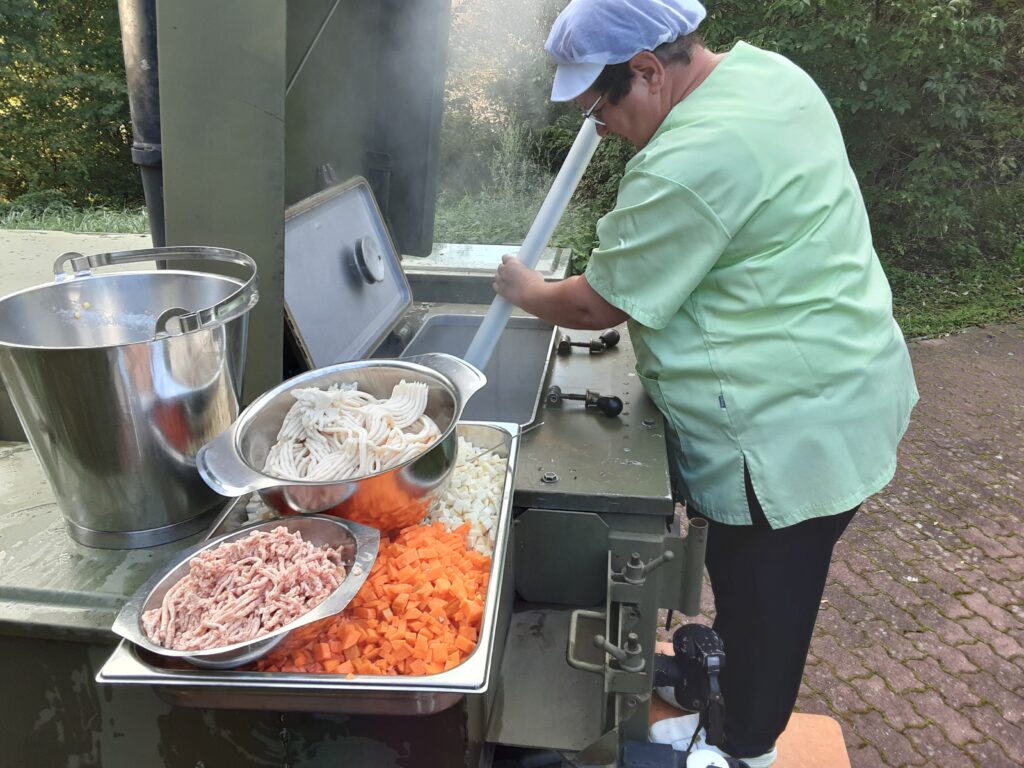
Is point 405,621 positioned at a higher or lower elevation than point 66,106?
higher

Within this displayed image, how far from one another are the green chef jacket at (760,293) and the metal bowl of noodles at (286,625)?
897 millimetres

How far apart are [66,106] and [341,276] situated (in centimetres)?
1264

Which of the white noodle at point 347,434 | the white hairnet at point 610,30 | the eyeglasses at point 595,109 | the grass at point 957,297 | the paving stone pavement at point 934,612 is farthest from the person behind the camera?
the grass at point 957,297

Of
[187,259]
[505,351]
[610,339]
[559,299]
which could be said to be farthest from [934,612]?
[187,259]

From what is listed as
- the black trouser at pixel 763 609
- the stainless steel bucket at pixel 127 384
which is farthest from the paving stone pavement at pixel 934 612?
the stainless steel bucket at pixel 127 384

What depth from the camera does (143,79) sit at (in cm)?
197

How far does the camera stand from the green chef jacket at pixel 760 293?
→ 1732 millimetres

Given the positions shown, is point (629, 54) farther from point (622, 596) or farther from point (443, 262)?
point (443, 262)

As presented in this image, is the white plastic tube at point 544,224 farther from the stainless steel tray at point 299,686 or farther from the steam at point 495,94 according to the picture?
the steam at point 495,94

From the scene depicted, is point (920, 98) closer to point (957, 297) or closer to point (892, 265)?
point (892, 265)

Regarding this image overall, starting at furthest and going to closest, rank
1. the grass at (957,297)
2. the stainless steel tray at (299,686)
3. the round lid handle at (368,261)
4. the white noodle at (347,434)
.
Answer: the grass at (957,297) < the round lid handle at (368,261) < the white noodle at (347,434) < the stainless steel tray at (299,686)

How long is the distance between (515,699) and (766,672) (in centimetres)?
90

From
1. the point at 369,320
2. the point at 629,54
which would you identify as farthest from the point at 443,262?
the point at 629,54

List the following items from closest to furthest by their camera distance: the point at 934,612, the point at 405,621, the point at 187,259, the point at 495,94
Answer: the point at 405,621, the point at 187,259, the point at 934,612, the point at 495,94
